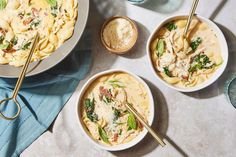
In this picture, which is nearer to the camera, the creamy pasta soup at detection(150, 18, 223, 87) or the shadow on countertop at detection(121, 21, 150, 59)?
the creamy pasta soup at detection(150, 18, 223, 87)

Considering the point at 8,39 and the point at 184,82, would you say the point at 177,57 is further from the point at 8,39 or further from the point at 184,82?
the point at 8,39

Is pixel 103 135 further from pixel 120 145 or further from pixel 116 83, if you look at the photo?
pixel 116 83

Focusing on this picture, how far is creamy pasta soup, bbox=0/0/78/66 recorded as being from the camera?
2480 mm

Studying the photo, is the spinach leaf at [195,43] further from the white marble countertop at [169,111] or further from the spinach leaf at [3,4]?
the spinach leaf at [3,4]

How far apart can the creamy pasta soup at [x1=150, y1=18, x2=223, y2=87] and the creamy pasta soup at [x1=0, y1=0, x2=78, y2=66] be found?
54 centimetres

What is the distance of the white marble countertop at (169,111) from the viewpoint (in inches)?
104

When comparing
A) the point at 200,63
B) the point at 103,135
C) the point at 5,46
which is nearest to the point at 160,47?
the point at 200,63

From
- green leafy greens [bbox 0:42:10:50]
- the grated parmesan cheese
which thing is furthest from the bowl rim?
green leafy greens [bbox 0:42:10:50]

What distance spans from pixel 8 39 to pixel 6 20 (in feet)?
0.40

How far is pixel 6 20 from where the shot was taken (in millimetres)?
2541

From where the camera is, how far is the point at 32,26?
2.54 metres

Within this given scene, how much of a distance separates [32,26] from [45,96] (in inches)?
17.2

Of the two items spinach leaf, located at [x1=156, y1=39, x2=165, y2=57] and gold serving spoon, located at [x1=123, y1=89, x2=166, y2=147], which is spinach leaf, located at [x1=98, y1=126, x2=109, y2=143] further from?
spinach leaf, located at [x1=156, y1=39, x2=165, y2=57]

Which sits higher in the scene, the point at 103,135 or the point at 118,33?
the point at 118,33
